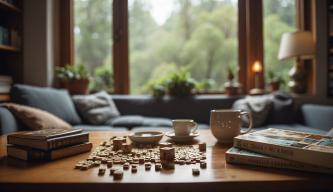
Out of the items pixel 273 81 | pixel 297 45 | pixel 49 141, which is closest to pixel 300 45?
pixel 297 45

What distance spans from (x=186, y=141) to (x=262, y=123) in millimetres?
1780

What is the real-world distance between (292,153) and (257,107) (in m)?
2.05

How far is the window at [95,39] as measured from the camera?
136 inches

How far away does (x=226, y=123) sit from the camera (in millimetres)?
1020

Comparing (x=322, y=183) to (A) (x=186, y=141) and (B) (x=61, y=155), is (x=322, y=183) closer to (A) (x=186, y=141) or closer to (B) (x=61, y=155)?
(A) (x=186, y=141)

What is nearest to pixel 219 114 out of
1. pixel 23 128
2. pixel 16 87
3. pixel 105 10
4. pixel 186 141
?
pixel 186 141

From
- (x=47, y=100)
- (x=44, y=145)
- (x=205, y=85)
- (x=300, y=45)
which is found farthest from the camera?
(x=205, y=85)

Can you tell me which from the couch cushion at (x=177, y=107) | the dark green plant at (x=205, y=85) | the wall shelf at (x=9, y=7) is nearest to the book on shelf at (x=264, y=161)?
the couch cushion at (x=177, y=107)

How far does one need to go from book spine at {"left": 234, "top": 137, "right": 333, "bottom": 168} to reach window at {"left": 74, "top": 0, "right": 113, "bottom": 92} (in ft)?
9.45

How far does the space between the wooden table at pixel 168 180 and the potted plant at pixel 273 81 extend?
2.72m

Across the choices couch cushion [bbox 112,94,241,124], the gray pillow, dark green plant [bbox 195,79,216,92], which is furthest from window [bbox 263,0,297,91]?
the gray pillow

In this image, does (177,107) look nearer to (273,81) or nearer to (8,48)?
(273,81)

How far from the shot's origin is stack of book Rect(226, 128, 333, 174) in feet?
2.15

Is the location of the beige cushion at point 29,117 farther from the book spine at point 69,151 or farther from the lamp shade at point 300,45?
the lamp shade at point 300,45
